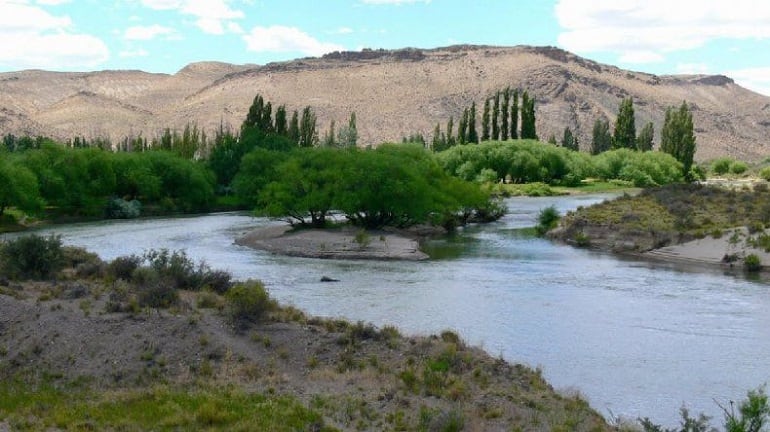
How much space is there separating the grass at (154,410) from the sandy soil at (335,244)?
31339 millimetres

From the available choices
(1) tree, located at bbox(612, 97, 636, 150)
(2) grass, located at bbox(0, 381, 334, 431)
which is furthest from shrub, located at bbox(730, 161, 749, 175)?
(2) grass, located at bbox(0, 381, 334, 431)

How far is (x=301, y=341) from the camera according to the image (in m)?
20.4

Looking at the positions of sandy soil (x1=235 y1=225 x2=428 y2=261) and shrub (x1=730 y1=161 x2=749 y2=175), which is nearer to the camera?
sandy soil (x1=235 y1=225 x2=428 y2=261)

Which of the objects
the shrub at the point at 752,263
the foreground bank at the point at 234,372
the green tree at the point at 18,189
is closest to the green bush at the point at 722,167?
the shrub at the point at 752,263

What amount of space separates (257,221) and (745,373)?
52.7 m

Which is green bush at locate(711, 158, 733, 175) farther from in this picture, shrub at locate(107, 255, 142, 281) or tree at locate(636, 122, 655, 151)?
shrub at locate(107, 255, 142, 281)

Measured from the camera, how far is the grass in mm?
14797

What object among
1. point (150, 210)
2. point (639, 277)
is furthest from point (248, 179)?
point (639, 277)

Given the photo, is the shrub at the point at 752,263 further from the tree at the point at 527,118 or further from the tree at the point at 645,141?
the tree at the point at 645,141

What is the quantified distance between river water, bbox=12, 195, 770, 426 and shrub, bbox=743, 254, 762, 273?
2082 millimetres

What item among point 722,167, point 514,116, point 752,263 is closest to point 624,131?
point 514,116

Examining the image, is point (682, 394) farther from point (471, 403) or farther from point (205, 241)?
point (205, 241)

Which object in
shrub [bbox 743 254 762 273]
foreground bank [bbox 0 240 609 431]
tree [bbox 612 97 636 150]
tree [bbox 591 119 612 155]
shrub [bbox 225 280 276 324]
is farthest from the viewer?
tree [bbox 591 119 612 155]

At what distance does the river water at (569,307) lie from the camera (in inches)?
848
